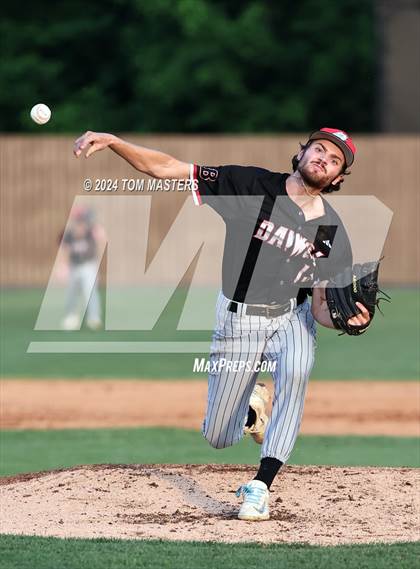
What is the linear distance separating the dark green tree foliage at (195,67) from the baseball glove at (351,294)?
928 inches

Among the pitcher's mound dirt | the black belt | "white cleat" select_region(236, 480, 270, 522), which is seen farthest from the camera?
the black belt

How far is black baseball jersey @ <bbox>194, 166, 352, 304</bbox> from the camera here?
7578 millimetres

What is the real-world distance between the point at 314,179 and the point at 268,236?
0.45m

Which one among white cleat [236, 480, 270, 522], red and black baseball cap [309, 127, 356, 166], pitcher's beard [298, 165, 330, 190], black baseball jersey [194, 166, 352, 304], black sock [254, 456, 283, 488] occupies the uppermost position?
red and black baseball cap [309, 127, 356, 166]

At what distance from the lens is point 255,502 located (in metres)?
7.32

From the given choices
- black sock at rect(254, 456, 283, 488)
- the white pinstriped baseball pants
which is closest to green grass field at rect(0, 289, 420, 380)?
the white pinstriped baseball pants

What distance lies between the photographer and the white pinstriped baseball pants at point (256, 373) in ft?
24.4

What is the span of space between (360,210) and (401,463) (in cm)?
1637

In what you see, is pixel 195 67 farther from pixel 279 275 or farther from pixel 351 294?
pixel 351 294

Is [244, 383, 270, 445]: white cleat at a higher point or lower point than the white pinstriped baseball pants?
lower

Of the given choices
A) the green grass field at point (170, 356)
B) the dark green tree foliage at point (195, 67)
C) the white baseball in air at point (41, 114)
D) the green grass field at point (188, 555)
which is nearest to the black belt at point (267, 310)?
the green grass field at point (188, 555)

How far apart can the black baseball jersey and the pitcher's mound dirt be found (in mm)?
1329

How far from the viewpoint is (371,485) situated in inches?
327

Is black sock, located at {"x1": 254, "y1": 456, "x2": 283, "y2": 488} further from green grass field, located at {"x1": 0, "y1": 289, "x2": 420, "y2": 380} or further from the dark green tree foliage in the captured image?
the dark green tree foliage
